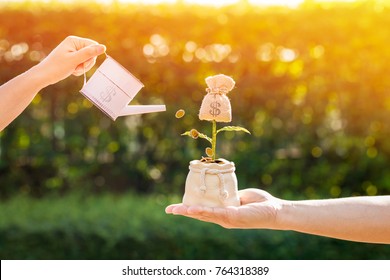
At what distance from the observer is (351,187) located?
6.00 m

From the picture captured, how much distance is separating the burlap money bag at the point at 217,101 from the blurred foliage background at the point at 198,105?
2690mm

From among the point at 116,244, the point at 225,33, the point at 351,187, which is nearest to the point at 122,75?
the point at 116,244

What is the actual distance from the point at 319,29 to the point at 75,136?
233 cm

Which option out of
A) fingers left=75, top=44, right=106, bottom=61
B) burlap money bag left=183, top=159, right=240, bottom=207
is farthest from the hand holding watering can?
burlap money bag left=183, top=159, right=240, bottom=207

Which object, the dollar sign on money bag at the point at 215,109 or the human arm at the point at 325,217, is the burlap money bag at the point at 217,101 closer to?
the dollar sign on money bag at the point at 215,109

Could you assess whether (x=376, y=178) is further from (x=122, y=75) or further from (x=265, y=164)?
(x=122, y=75)

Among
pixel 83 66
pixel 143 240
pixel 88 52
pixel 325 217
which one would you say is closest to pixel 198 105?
pixel 143 240

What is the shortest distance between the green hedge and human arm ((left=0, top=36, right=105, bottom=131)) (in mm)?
2289

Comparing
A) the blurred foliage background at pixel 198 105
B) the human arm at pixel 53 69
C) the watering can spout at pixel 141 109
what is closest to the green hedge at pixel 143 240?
the blurred foliage background at pixel 198 105

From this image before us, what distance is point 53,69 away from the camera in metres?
3.26

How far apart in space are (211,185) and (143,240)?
2473mm

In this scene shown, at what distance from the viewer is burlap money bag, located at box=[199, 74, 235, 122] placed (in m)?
3.17

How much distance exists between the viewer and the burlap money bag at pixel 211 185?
3.09 meters

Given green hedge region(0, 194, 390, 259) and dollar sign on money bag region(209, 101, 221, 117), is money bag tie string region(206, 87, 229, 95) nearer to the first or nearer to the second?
dollar sign on money bag region(209, 101, 221, 117)
